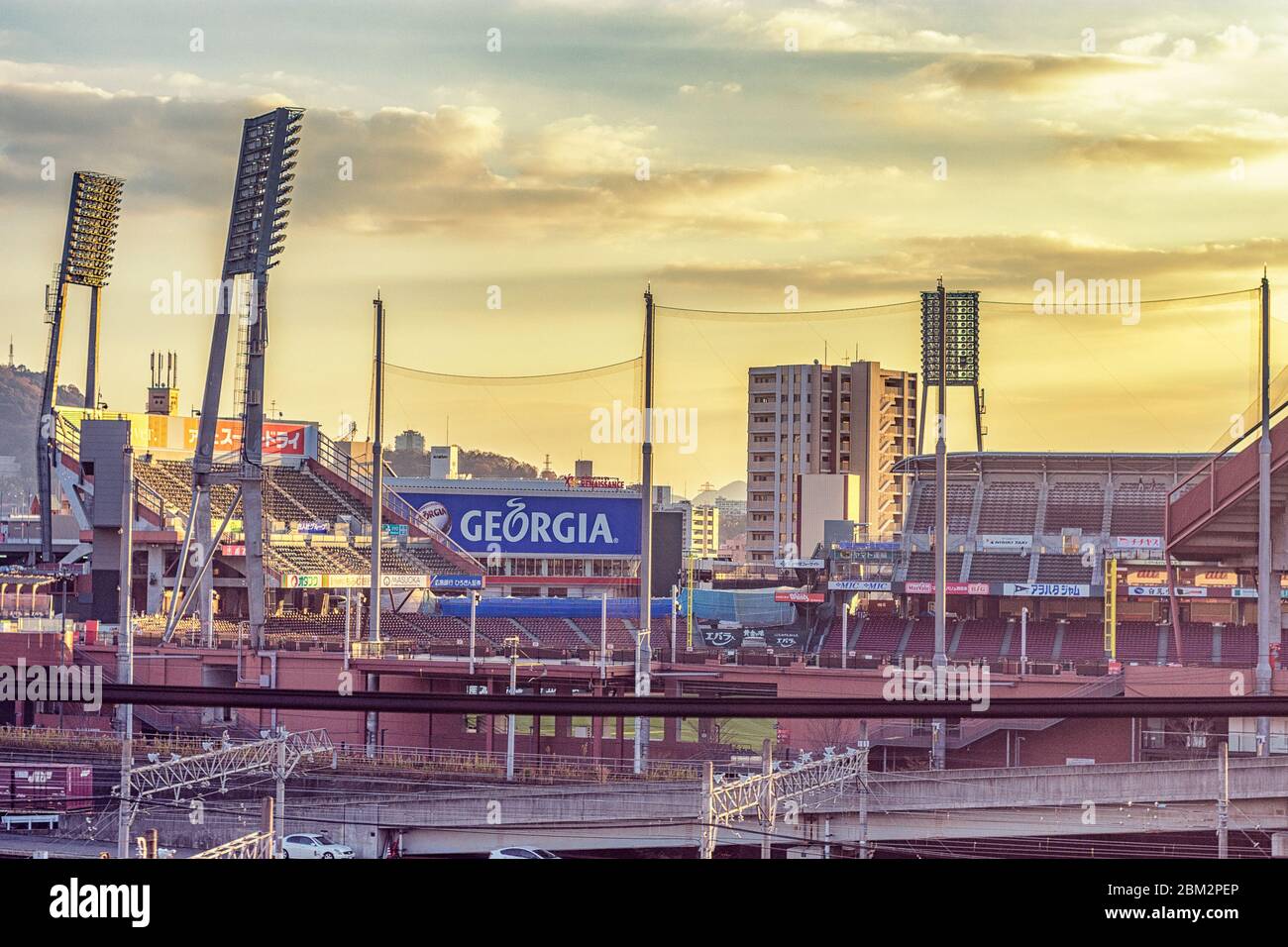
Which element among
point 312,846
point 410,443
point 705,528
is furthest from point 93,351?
point 410,443

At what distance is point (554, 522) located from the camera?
2313 inches

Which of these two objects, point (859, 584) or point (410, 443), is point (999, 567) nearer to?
point (859, 584)

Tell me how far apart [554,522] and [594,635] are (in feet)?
39.4

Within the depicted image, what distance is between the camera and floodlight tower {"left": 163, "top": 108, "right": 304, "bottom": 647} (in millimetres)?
36094

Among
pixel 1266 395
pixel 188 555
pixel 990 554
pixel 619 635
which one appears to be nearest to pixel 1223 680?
pixel 1266 395

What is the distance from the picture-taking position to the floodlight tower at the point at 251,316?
3609 centimetres

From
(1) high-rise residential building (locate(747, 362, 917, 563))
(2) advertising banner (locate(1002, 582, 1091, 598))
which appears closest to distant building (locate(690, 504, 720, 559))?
(1) high-rise residential building (locate(747, 362, 917, 563))

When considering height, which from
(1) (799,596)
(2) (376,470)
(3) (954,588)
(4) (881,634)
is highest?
(2) (376,470)

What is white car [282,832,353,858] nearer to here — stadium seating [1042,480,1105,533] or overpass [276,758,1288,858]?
overpass [276,758,1288,858]

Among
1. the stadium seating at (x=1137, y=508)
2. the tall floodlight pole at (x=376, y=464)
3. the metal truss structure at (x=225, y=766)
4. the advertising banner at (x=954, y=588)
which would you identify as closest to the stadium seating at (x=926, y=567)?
the advertising banner at (x=954, y=588)

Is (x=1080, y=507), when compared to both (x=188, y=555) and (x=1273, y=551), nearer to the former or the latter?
(x=1273, y=551)

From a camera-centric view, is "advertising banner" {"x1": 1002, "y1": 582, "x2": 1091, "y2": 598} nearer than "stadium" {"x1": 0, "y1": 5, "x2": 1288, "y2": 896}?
No

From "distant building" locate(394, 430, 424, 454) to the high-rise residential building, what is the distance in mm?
88812
